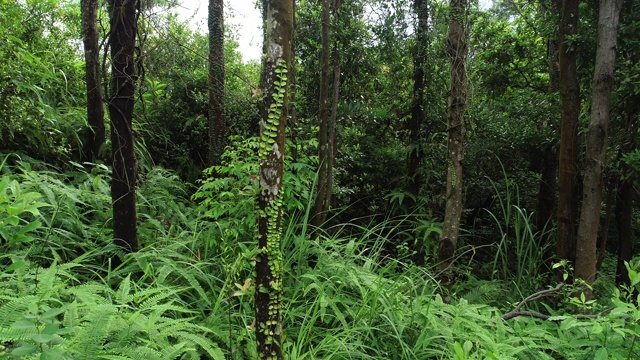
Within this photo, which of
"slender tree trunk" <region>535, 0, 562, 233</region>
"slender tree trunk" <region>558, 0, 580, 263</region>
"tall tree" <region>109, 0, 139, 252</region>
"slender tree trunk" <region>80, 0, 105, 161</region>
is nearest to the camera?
"tall tree" <region>109, 0, 139, 252</region>

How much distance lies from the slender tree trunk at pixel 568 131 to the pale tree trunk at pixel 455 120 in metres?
1.41

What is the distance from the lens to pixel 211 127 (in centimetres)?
816

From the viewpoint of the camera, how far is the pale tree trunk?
171 inches

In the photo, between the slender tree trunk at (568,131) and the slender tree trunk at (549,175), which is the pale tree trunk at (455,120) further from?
the slender tree trunk at (549,175)

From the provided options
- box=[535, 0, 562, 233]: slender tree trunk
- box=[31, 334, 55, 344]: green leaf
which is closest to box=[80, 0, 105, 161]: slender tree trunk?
box=[31, 334, 55, 344]: green leaf

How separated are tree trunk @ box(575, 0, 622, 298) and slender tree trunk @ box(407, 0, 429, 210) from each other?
320 centimetres

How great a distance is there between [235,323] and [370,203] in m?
5.38

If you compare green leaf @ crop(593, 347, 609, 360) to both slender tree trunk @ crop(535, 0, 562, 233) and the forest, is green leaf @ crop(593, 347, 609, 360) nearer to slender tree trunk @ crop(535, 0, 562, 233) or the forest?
the forest

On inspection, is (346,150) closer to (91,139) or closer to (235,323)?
(91,139)

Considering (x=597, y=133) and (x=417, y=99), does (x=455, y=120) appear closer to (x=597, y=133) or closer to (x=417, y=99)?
(x=597, y=133)

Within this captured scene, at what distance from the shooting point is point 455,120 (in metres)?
4.36

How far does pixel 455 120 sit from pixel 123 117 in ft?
10.6

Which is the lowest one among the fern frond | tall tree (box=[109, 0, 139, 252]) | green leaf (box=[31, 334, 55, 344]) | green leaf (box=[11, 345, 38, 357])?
the fern frond

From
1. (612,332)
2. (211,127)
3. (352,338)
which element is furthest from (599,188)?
(211,127)
